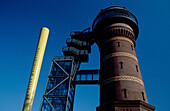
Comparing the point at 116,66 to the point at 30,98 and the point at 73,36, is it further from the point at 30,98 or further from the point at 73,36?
the point at 73,36

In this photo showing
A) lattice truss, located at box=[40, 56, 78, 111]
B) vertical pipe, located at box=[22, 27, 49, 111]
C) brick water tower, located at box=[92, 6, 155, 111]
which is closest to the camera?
vertical pipe, located at box=[22, 27, 49, 111]

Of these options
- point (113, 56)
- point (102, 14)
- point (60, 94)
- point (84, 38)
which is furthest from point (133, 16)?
point (60, 94)

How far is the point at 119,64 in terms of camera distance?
80.7ft

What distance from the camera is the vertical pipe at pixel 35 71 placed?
19428 mm

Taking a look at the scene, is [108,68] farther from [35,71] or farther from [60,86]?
[60,86]

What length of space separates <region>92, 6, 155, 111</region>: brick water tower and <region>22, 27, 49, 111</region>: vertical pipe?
9.06m

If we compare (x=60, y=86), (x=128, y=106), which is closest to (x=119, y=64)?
(x=128, y=106)

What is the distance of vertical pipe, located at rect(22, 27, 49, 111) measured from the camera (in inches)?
765

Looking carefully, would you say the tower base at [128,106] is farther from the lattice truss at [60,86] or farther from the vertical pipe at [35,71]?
the lattice truss at [60,86]

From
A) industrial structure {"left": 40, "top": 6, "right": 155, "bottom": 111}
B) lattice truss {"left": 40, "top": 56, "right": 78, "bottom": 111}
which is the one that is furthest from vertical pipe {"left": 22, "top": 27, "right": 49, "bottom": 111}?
lattice truss {"left": 40, "top": 56, "right": 78, "bottom": 111}

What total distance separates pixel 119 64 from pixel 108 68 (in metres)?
1.82

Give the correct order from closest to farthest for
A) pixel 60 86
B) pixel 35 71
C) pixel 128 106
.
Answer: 1. pixel 128 106
2. pixel 35 71
3. pixel 60 86

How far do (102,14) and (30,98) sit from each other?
21.9 m

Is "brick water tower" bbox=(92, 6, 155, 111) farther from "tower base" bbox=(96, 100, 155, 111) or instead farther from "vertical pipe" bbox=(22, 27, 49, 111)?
"vertical pipe" bbox=(22, 27, 49, 111)
